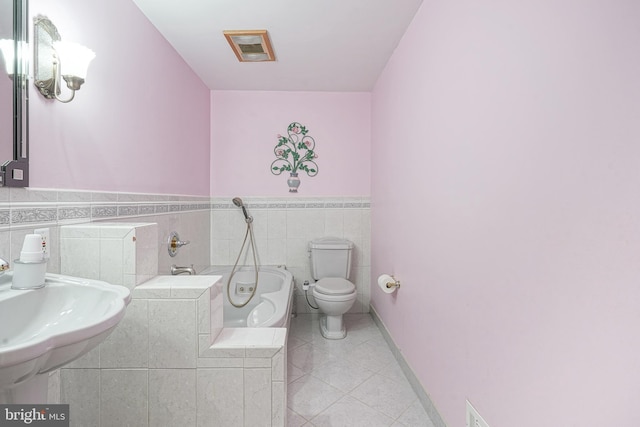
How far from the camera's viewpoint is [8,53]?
39.1 inches

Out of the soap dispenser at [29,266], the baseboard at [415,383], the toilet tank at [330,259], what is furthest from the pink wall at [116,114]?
the baseboard at [415,383]

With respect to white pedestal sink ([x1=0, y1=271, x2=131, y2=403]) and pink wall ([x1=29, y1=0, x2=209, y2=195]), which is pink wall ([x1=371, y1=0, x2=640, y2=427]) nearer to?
white pedestal sink ([x1=0, y1=271, x2=131, y2=403])

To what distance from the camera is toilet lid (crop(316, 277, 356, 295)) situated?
2383 mm

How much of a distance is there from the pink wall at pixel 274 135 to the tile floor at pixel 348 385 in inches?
53.4

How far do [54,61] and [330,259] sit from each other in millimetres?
2212

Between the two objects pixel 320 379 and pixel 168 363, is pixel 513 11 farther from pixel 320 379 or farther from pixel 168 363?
pixel 320 379

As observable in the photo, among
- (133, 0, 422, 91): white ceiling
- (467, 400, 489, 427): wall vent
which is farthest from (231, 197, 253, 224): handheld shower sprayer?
(467, 400, 489, 427): wall vent

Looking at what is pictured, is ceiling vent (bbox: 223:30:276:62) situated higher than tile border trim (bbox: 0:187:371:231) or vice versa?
ceiling vent (bbox: 223:30:276:62)

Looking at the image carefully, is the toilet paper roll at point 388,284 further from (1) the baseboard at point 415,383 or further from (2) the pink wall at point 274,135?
(2) the pink wall at point 274,135

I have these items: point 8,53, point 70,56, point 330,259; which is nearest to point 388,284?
point 330,259

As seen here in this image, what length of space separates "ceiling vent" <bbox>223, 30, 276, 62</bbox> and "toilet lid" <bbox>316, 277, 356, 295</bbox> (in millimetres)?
1782

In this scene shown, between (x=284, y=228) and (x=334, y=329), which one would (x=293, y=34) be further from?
(x=334, y=329)


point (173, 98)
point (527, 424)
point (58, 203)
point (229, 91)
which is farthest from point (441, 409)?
point (229, 91)

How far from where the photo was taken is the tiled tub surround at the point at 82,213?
1001 millimetres
